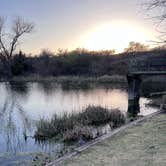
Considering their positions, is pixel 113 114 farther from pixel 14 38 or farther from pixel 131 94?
pixel 14 38

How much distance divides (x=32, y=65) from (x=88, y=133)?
51.8 m

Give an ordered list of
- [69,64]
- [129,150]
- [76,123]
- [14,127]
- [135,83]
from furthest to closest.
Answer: [69,64]
[135,83]
[14,127]
[76,123]
[129,150]

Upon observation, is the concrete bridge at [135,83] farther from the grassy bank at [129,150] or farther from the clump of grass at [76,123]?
the grassy bank at [129,150]

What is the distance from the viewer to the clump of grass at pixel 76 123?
11.5 meters

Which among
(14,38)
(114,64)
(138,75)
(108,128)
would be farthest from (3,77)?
(108,128)

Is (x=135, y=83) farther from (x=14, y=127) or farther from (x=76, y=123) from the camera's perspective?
(x=14, y=127)

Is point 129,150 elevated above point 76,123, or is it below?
above

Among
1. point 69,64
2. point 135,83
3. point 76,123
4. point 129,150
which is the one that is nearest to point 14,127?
point 76,123

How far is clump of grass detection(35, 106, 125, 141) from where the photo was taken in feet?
37.9

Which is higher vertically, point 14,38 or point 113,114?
point 14,38

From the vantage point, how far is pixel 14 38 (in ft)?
213

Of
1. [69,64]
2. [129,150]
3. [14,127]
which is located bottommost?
[14,127]

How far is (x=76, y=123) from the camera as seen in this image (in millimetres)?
13094

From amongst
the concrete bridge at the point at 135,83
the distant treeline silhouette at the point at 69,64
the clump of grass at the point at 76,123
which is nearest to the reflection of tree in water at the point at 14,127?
the clump of grass at the point at 76,123
